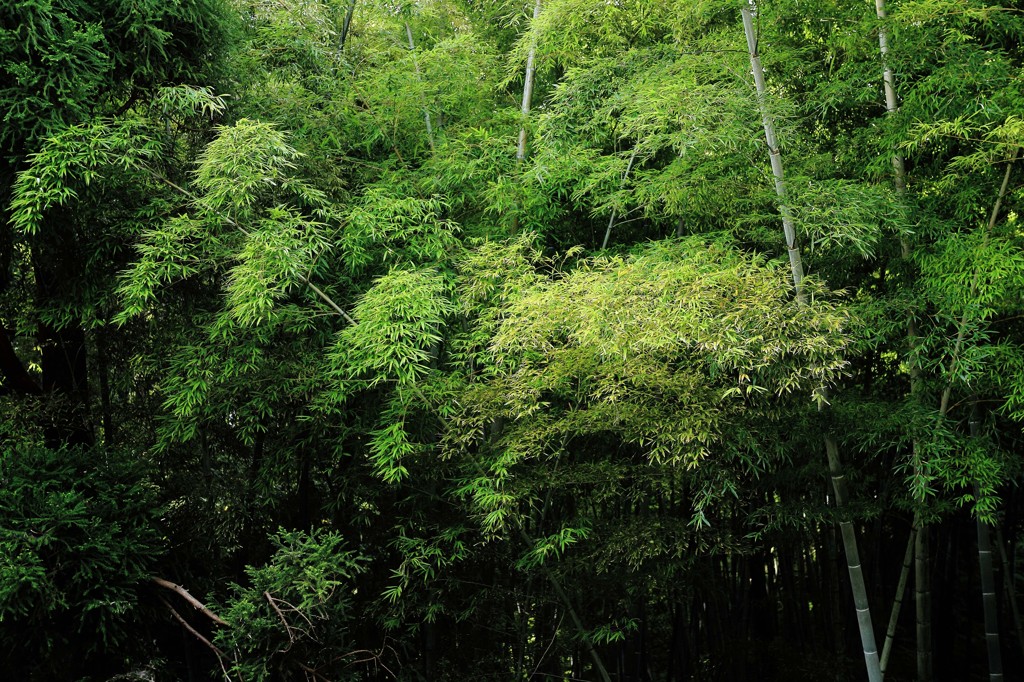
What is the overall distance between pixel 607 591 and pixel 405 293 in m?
2.26

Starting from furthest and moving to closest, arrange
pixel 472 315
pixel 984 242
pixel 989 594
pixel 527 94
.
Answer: pixel 527 94 < pixel 472 315 < pixel 989 594 < pixel 984 242

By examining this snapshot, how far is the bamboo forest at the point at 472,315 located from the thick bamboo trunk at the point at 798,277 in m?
0.02

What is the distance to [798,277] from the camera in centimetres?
407

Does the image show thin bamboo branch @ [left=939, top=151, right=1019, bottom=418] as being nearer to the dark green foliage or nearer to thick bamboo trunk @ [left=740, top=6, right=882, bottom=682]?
thick bamboo trunk @ [left=740, top=6, right=882, bottom=682]

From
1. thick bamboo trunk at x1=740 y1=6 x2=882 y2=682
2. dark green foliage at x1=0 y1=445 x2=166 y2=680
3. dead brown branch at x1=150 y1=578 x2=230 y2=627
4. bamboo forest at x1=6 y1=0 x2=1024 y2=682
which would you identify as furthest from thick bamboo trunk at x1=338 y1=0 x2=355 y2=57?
dead brown branch at x1=150 y1=578 x2=230 y2=627

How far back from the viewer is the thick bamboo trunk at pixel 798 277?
4.10 meters

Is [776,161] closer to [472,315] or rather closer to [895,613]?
[472,315]

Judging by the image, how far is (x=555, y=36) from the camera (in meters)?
5.20

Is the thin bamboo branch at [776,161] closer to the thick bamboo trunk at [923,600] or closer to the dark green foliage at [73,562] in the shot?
the thick bamboo trunk at [923,600]

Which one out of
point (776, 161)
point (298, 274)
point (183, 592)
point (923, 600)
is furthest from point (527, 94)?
point (923, 600)

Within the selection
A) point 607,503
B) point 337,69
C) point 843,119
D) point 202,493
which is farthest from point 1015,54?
point 202,493

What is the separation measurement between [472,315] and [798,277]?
202 centimetres

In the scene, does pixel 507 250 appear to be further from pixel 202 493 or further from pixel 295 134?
pixel 202 493

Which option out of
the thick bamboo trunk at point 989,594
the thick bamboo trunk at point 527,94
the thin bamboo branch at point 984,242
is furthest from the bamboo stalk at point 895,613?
the thick bamboo trunk at point 527,94
